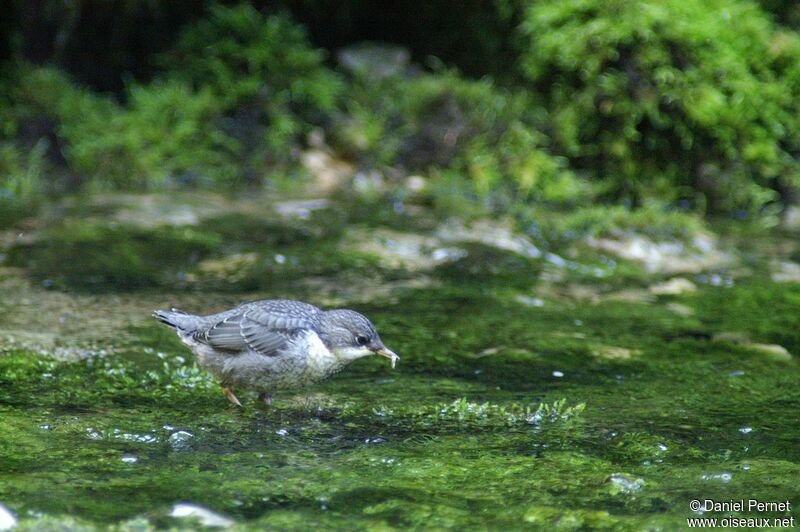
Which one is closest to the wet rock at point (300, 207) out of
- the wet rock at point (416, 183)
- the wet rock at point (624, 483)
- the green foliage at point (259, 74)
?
the wet rock at point (416, 183)

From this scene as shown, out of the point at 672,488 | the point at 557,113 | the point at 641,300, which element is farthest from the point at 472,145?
the point at 672,488

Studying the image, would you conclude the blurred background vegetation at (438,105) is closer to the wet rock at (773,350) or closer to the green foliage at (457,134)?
the green foliage at (457,134)

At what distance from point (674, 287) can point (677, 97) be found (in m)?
3.00

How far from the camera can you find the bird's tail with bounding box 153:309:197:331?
4605mm

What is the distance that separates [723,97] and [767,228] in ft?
4.38

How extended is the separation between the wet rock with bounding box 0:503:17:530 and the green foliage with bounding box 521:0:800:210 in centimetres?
718

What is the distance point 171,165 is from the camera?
9211 mm

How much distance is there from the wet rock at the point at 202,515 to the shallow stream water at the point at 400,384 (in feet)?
0.04

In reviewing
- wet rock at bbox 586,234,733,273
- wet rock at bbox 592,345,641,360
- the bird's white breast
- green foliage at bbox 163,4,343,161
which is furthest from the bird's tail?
green foliage at bbox 163,4,343,161

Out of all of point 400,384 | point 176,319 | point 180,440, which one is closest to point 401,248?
point 400,384

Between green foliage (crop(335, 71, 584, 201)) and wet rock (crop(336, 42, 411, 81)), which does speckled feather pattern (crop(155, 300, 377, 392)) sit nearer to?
green foliage (crop(335, 71, 584, 201))

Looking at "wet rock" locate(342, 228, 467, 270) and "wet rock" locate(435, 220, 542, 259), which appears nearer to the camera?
"wet rock" locate(342, 228, 467, 270)

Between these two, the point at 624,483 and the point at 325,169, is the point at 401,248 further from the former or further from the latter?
the point at 624,483

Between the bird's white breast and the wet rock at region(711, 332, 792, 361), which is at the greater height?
the bird's white breast
